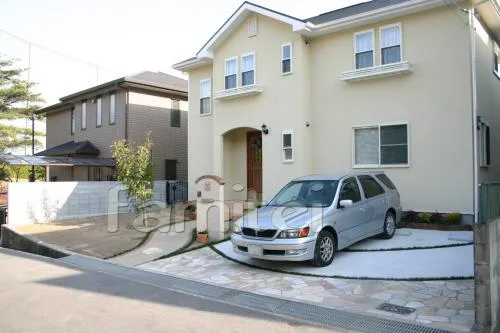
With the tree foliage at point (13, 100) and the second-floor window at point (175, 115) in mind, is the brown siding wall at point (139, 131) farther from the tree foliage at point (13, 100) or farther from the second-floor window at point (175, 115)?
the tree foliage at point (13, 100)

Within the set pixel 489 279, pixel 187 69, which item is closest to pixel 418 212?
pixel 489 279

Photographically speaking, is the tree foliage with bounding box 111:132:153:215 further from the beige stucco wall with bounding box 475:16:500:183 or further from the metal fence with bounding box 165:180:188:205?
the beige stucco wall with bounding box 475:16:500:183

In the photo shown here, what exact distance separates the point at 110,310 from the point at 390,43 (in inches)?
407

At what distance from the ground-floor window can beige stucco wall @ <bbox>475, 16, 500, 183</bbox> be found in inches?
76.0

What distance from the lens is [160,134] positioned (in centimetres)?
2127

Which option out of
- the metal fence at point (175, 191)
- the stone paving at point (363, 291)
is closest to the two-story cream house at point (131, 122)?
the metal fence at point (175, 191)

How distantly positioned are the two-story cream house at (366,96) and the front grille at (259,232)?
5.89m

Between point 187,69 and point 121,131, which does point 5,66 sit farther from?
point 187,69

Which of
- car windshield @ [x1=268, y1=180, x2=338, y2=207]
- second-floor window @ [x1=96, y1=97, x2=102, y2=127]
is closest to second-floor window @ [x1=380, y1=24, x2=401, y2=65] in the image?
car windshield @ [x1=268, y1=180, x2=338, y2=207]

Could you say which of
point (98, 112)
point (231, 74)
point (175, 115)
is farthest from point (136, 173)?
point (98, 112)

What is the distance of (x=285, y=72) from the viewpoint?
544 inches

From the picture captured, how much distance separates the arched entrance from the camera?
16.2 metres

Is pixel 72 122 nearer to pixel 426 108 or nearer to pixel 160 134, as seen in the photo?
pixel 160 134

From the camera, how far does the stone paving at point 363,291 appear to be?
5324 millimetres
